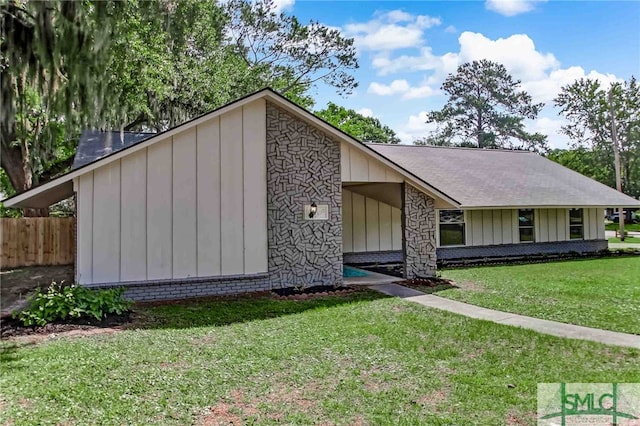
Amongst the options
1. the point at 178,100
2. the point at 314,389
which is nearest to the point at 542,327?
the point at 314,389

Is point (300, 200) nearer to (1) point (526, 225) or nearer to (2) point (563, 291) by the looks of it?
(2) point (563, 291)

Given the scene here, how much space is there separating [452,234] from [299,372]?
12.6 m

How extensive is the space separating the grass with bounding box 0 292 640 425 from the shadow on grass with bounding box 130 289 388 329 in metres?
0.11

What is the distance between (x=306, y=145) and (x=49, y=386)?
738 centimetres

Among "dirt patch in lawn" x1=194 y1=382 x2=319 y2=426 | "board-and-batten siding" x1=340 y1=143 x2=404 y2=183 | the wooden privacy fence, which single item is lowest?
"dirt patch in lawn" x1=194 y1=382 x2=319 y2=426

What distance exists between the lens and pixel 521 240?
1734 cm

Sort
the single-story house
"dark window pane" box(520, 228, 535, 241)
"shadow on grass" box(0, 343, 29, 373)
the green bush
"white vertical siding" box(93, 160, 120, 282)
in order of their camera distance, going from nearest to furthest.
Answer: "shadow on grass" box(0, 343, 29, 373)
the green bush
"white vertical siding" box(93, 160, 120, 282)
the single-story house
"dark window pane" box(520, 228, 535, 241)

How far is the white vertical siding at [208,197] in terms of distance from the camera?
9.34m

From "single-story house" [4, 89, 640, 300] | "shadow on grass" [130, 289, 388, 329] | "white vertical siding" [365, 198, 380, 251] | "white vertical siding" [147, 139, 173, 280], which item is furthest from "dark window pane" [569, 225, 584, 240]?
"white vertical siding" [147, 139, 173, 280]

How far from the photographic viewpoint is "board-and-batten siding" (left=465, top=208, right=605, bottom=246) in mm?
16500

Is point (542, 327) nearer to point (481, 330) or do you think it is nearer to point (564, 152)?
point (481, 330)

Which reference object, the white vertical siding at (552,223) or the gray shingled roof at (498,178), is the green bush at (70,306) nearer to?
the gray shingled roof at (498,178)

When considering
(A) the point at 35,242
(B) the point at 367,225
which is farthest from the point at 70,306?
(A) the point at 35,242

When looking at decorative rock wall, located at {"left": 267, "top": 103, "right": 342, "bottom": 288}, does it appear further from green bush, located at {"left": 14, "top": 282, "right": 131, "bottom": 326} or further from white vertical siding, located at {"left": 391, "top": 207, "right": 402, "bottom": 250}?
white vertical siding, located at {"left": 391, "top": 207, "right": 402, "bottom": 250}
